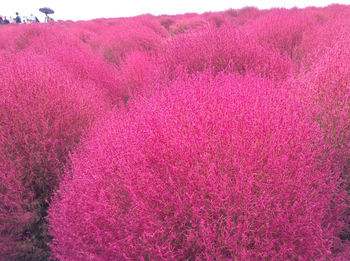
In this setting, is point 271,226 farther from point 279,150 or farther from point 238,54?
point 238,54

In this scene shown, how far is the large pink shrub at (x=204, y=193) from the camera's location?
128cm

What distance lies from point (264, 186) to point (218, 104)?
0.71m

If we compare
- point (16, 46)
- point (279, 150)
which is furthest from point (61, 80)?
point (16, 46)

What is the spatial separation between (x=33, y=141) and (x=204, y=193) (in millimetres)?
1780

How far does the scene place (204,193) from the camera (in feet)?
4.32

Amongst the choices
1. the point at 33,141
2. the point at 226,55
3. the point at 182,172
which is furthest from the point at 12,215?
the point at 226,55

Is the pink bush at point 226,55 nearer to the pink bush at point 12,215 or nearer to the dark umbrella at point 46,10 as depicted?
the pink bush at point 12,215

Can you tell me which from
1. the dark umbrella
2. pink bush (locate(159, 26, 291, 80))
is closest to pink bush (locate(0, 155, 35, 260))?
pink bush (locate(159, 26, 291, 80))

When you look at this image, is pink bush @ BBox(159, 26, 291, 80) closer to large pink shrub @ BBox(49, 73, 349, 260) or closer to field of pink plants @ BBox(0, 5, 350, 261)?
field of pink plants @ BBox(0, 5, 350, 261)

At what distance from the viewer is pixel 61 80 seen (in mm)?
2957

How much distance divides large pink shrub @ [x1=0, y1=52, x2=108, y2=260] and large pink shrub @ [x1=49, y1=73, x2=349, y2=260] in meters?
0.76

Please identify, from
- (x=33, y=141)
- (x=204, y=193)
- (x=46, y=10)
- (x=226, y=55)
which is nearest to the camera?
(x=204, y=193)

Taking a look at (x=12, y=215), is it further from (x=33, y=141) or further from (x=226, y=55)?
(x=226, y=55)

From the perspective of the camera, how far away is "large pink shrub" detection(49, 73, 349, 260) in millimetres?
1276
